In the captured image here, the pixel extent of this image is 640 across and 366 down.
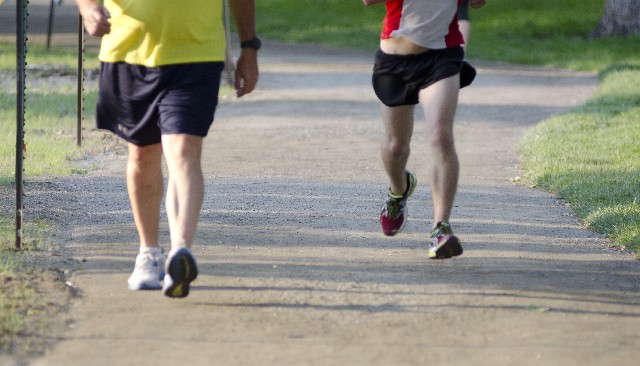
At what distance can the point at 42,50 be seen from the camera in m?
22.4

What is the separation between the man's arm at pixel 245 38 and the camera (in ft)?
17.9

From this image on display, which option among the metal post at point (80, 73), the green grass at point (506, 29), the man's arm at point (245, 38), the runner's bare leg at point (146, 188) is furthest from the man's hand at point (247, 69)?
the green grass at point (506, 29)

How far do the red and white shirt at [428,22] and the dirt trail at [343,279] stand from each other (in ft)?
3.70

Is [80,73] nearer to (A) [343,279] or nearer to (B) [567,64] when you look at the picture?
(A) [343,279]

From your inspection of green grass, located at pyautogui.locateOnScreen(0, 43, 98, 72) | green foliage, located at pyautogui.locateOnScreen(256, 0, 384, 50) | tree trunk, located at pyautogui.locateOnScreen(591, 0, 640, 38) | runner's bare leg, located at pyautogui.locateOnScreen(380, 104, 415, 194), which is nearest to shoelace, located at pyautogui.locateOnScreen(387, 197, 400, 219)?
runner's bare leg, located at pyautogui.locateOnScreen(380, 104, 415, 194)

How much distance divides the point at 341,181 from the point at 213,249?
302 cm

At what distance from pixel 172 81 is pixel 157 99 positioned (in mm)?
113

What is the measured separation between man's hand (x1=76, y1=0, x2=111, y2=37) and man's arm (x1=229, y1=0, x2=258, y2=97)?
1.95ft

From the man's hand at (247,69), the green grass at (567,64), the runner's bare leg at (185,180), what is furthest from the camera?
the green grass at (567,64)

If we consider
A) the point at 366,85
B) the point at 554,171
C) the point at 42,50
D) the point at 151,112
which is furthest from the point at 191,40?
the point at 42,50

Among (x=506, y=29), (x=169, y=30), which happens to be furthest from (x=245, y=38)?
(x=506, y=29)

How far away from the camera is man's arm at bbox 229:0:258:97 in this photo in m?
5.46

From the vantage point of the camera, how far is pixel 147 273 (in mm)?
5535

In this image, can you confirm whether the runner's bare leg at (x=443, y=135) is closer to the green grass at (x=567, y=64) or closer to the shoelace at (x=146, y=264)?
the green grass at (x=567, y=64)
